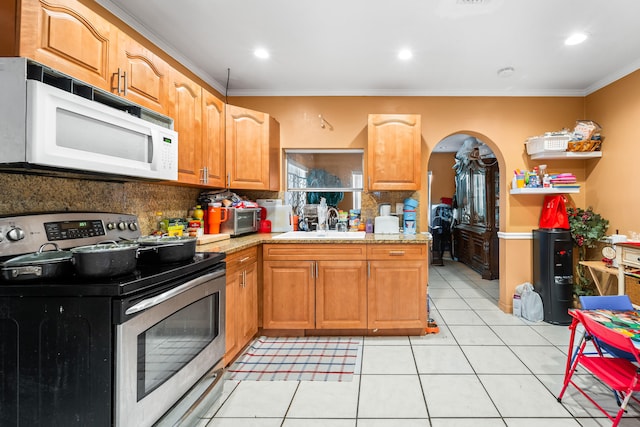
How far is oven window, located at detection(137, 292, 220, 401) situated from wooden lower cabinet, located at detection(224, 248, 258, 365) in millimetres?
361

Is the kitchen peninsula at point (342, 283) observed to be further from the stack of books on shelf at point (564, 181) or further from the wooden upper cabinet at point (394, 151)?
the stack of books on shelf at point (564, 181)

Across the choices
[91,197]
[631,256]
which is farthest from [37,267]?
[631,256]

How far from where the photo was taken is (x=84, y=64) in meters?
1.49

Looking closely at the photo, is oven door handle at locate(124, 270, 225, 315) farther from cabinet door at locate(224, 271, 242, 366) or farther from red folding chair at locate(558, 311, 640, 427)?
red folding chair at locate(558, 311, 640, 427)

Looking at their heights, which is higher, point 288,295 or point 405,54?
point 405,54

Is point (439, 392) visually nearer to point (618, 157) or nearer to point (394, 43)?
point (394, 43)

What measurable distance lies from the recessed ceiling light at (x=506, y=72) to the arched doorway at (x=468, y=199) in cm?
66

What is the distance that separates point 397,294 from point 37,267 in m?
2.44

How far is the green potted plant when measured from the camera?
3.07 m

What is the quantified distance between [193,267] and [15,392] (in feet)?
2.53

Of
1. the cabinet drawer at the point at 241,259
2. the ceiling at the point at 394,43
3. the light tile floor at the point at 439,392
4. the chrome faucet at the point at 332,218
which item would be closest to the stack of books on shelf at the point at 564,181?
the ceiling at the point at 394,43

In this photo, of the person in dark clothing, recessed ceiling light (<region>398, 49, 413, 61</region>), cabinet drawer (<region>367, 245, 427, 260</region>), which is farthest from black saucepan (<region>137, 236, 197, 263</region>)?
the person in dark clothing

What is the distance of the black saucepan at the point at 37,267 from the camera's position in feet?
3.72

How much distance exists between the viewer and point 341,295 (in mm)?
2760
